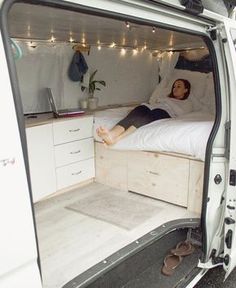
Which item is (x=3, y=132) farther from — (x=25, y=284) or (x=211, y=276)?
(x=211, y=276)

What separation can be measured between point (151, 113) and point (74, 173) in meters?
1.03

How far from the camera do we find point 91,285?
4.85ft

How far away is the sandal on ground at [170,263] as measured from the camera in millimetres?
1988

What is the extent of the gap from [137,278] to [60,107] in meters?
2.40

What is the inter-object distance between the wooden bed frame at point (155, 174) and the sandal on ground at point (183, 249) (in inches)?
12.5

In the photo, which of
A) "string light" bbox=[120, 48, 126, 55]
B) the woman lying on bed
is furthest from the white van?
"string light" bbox=[120, 48, 126, 55]

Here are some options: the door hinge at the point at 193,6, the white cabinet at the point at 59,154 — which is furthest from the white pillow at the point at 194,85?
the door hinge at the point at 193,6

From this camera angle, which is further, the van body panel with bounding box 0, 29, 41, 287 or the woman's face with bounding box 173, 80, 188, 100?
the woman's face with bounding box 173, 80, 188, 100

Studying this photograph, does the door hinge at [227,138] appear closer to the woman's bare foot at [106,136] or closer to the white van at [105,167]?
the white van at [105,167]

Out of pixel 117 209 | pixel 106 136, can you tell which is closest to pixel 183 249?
pixel 117 209

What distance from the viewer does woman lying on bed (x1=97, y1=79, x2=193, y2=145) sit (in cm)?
274

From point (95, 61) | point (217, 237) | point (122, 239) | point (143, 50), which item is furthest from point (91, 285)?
point (143, 50)

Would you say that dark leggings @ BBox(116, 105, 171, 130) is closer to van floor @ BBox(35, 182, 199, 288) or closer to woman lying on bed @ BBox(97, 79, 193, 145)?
woman lying on bed @ BBox(97, 79, 193, 145)

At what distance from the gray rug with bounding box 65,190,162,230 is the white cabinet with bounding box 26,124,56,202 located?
0.32 metres
